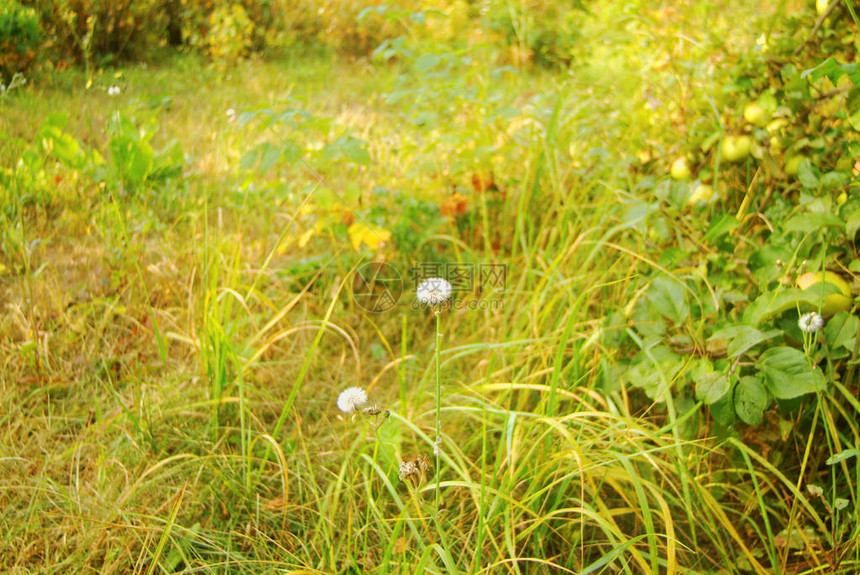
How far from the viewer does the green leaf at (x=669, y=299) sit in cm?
125

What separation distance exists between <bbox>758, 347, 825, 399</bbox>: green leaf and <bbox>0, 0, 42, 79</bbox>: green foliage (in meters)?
2.36

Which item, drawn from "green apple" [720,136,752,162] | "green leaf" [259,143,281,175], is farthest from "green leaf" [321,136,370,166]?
"green apple" [720,136,752,162]

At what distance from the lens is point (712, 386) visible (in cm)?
109

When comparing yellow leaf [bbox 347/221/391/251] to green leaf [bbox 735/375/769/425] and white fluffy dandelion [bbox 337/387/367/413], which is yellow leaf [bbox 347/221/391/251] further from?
green leaf [bbox 735/375/769/425]

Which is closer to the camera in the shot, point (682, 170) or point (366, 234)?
point (682, 170)

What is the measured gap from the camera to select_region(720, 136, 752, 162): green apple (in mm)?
1485

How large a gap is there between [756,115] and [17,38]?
237 centimetres

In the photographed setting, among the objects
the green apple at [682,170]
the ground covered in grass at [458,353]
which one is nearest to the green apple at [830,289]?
the ground covered in grass at [458,353]

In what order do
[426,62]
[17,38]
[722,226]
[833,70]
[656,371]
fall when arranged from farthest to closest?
[17,38]
[426,62]
[722,226]
[656,371]
[833,70]

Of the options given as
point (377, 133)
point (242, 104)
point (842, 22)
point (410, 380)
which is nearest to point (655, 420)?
point (410, 380)

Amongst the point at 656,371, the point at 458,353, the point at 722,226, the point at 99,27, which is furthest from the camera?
the point at 99,27

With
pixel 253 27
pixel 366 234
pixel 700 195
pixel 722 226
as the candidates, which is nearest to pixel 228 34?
pixel 253 27

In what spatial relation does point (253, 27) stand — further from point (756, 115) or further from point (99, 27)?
point (756, 115)

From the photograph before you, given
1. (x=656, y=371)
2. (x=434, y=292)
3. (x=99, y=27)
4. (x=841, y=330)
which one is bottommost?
(x=656, y=371)
